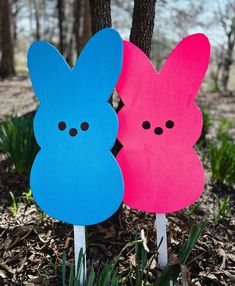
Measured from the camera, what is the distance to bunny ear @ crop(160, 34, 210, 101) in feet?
5.39

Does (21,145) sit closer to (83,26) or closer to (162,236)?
(162,236)

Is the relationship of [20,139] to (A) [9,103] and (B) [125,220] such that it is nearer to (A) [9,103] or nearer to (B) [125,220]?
(B) [125,220]

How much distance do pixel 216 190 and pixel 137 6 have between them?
1875 millimetres

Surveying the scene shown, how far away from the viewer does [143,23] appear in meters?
1.99

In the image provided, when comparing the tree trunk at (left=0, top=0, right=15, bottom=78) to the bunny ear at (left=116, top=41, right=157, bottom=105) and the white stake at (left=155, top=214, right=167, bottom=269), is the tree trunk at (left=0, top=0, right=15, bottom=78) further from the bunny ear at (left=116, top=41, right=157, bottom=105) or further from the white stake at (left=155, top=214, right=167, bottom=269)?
the white stake at (left=155, top=214, right=167, bottom=269)

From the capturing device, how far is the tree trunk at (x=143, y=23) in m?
1.97

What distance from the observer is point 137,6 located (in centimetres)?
199

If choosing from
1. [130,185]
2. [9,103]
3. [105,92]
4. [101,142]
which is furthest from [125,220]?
[9,103]

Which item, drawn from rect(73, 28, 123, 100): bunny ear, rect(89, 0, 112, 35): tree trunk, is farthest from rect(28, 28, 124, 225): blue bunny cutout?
rect(89, 0, 112, 35): tree trunk

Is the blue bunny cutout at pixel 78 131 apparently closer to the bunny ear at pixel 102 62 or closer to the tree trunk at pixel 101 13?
the bunny ear at pixel 102 62

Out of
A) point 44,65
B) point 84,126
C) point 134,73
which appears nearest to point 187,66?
point 134,73

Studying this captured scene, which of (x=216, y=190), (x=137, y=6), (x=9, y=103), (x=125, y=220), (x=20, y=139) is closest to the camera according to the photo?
(x=137, y=6)

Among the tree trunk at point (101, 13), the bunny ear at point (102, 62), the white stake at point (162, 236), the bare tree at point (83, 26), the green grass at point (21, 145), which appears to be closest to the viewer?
the bunny ear at point (102, 62)

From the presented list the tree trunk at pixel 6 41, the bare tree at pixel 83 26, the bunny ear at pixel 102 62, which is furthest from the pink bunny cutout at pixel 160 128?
the tree trunk at pixel 6 41
